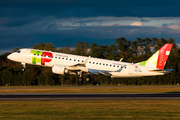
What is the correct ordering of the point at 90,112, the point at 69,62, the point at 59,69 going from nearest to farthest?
the point at 90,112 < the point at 59,69 < the point at 69,62

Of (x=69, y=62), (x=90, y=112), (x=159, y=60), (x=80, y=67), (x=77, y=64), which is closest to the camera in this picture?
(x=90, y=112)

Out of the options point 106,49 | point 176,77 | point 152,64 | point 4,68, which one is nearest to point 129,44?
point 106,49

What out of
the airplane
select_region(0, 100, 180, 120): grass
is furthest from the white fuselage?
select_region(0, 100, 180, 120): grass

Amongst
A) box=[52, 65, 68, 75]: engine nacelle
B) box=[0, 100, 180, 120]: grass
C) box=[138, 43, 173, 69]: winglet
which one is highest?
box=[138, 43, 173, 69]: winglet

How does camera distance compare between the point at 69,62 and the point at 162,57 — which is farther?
the point at 162,57

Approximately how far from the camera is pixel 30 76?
300 feet

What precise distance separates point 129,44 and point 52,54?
112 meters

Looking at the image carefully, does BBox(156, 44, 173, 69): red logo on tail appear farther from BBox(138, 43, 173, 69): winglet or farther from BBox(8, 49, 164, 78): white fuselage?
BBox(8, 49, 164, 78): white fuselage

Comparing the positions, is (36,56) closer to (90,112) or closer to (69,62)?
(69,62)

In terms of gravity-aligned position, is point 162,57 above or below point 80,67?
above

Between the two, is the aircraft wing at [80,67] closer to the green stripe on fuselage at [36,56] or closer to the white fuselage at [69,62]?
the white fuselage at [69,62]

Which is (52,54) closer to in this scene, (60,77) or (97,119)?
(97,119)

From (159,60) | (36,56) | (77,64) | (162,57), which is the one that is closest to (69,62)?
(77,64)

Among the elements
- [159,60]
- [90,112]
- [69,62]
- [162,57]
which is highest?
[162,57]
